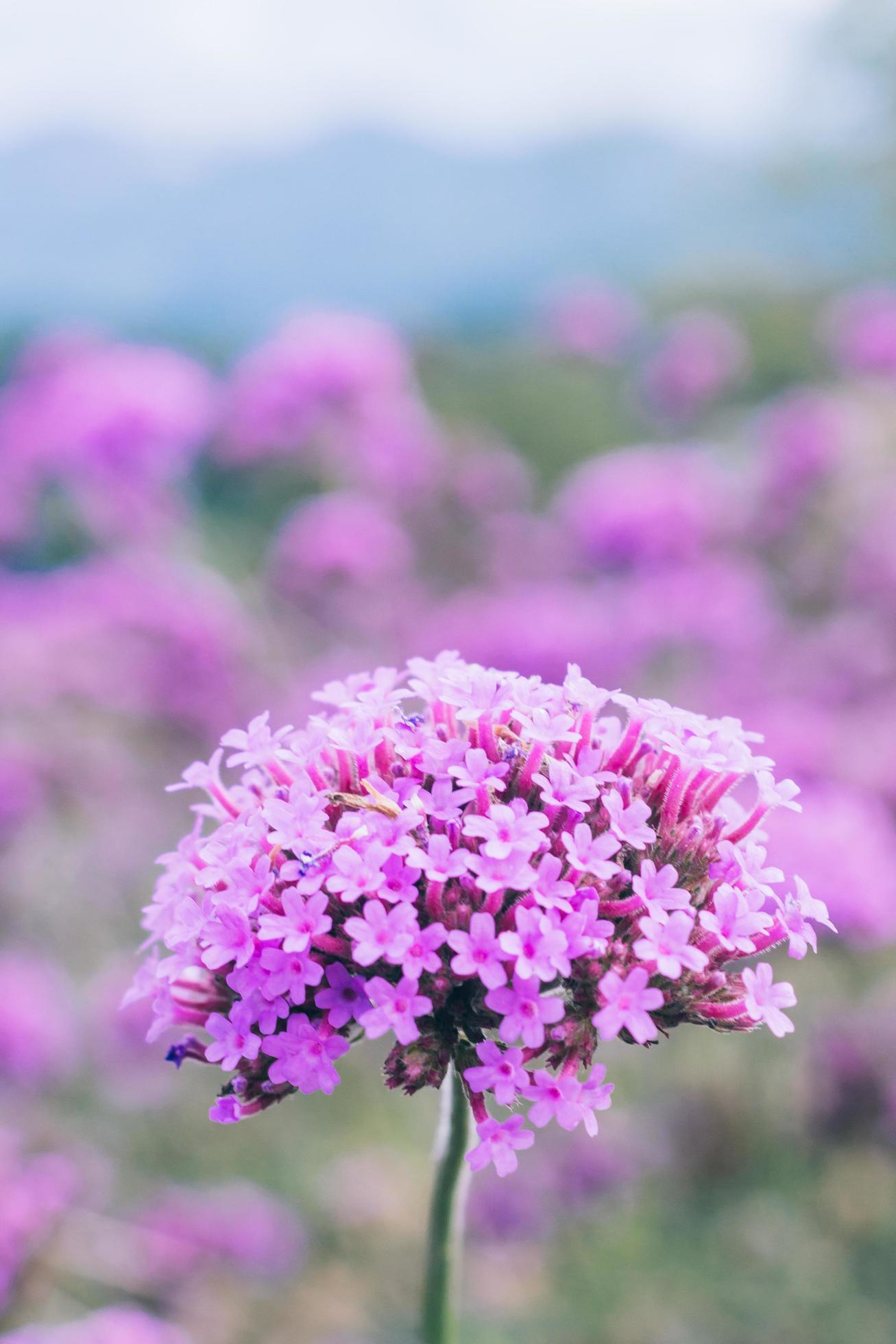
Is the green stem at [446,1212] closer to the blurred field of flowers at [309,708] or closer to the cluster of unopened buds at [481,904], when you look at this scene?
the cluster of unopened buds at [481,904]

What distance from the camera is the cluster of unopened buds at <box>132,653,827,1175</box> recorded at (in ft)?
5.28

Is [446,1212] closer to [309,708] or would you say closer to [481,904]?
[481,904]

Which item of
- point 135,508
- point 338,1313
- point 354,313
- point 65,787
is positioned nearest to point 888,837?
point 338,1313

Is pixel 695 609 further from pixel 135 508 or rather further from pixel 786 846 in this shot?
pixel 135 508

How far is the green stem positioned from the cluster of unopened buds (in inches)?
6.6

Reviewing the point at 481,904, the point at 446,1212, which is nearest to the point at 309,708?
the point at 446,1212

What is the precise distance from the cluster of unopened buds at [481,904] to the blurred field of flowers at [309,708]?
7.91ft

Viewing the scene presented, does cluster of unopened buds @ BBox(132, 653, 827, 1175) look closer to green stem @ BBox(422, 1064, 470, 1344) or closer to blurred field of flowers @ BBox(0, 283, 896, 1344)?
green stem @ BBox(422, 1064, 470, 1344)

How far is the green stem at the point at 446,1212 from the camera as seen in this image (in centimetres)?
187

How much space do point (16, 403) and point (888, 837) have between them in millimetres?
5971

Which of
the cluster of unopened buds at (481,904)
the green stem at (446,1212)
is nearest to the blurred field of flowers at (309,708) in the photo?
the green stem at (446,1212)

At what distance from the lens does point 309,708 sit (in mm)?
6488

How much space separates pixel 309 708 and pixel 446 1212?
185 inches

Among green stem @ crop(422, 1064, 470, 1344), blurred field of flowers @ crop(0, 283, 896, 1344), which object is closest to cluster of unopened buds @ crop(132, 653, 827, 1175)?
green stem @ crop(422, 1064, 470, 1344)
